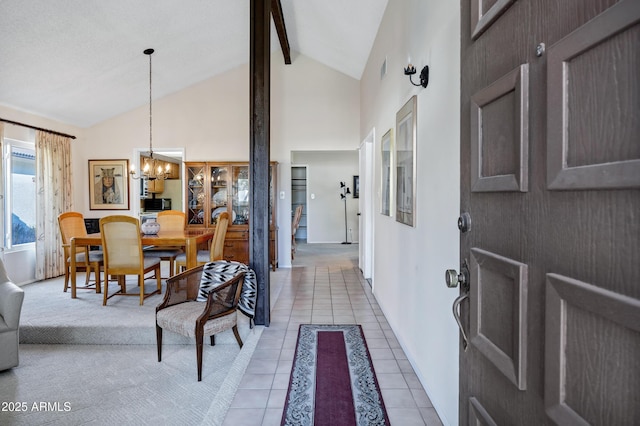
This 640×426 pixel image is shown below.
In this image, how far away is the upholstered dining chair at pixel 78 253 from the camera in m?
4.05

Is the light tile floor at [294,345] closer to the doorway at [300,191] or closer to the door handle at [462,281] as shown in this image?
the door handle at [462,281]

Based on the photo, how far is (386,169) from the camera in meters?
3.58

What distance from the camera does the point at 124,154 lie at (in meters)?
5.97

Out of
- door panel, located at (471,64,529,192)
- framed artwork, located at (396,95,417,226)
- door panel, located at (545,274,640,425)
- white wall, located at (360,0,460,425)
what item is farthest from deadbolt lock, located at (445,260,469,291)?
framed artwork, located at (396,95,417,226)

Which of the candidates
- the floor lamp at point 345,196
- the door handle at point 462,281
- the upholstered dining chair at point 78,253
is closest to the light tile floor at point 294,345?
the door handle at point 462,281

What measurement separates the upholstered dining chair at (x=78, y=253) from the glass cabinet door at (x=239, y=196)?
2112 millimetres

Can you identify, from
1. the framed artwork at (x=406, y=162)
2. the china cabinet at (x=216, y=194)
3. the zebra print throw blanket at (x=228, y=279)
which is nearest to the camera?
the framed artwork at (x=406, y=162)

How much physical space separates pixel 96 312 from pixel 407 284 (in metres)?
3.11

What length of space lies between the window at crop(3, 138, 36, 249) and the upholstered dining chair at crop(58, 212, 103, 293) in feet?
2.93

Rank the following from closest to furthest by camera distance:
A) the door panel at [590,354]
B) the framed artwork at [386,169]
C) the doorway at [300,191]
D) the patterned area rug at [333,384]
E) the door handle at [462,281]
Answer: the door panel at [590,354]
the door handle at [462,281]
the patterned area rug at [333,384]
the framed artwork at [386,169]
the doorway at [300,191]

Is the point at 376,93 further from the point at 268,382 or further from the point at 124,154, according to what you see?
the point at 124,154

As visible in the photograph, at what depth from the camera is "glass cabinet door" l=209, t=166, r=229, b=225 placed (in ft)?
19.0

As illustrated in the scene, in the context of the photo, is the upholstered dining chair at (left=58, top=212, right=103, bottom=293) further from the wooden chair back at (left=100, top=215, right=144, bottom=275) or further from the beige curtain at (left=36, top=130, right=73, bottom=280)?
the beige curtain at (left=36, top=130, right=73, bottom=280)

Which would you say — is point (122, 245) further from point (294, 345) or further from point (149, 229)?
point (294, 345)
